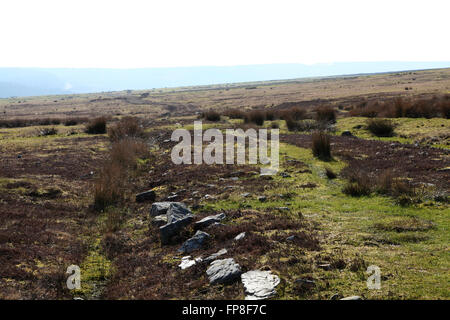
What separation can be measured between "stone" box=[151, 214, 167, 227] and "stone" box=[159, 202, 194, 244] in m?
0.49

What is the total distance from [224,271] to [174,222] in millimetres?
4319

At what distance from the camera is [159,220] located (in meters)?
13.9

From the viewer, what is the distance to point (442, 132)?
28125 millimetres

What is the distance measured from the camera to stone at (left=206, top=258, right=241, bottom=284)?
8.64 m

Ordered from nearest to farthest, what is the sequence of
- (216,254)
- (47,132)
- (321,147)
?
(216,254) < (321,147) < (47,132)

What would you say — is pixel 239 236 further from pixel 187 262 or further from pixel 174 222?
pixel 174 222

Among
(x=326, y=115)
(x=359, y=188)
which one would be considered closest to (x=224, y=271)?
(x=359, y=188)

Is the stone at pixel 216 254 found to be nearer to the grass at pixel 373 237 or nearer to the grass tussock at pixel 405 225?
the grass at pixel 373 237

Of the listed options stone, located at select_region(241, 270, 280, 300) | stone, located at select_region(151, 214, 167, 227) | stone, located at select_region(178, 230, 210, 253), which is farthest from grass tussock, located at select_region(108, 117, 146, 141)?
stone, located at select_region(241, 270, 280, 300)

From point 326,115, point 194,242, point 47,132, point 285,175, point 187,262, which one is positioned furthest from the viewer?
point 47,132
